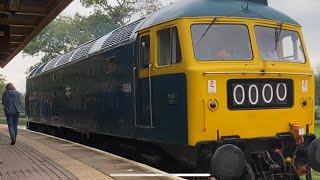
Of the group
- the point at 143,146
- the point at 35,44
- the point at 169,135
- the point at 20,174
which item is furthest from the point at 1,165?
the point at 35,44

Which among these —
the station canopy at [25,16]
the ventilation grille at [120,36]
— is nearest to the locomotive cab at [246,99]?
the ventilation grille at [120,36]

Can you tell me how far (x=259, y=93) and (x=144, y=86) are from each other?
6.66ft

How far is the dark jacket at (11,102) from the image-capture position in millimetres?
12539

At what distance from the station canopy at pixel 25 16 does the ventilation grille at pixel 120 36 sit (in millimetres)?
1495

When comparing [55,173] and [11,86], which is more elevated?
[11,86]

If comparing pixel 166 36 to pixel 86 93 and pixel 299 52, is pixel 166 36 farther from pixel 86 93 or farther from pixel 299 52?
pixel 86 93

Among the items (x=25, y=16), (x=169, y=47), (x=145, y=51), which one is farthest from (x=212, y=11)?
(x=25, y=16)

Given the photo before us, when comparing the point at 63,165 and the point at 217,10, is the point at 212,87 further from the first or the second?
the point at 63,165

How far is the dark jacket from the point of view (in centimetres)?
1254

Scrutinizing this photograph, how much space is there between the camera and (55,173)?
7.86m

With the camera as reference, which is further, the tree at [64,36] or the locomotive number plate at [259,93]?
the tree at [64,36]

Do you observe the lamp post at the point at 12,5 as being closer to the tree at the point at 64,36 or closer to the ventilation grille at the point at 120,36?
the ventilation grille at the point at 120,36

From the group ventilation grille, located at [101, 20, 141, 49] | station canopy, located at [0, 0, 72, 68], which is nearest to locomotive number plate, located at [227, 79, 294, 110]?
ventilation grille, located at [101, 20, 141, 49]

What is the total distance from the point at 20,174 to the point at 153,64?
2.84 m
